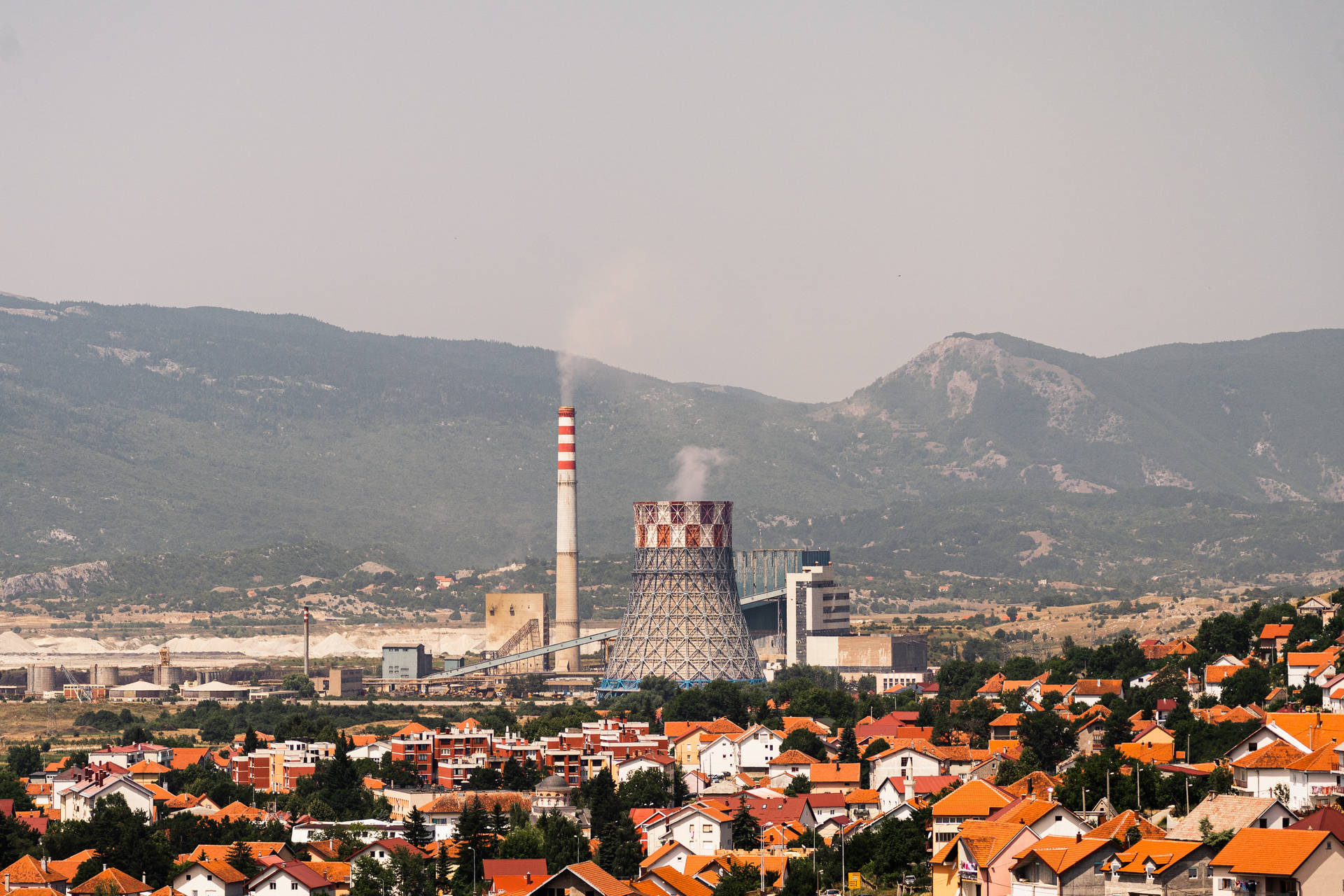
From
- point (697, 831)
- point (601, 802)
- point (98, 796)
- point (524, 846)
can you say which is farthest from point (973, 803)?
point (98, 796)

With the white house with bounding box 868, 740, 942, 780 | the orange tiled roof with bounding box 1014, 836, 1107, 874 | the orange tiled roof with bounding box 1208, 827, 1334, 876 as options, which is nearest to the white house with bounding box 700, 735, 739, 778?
the white house with bounding box 868, 740, 942, 780

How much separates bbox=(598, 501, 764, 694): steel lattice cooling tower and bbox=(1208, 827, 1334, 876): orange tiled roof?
400 feet

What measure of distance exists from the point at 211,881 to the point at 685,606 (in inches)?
3947

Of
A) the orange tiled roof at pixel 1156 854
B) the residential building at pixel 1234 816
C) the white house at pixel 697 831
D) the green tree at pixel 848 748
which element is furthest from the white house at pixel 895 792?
the orange tiled roof at pixel 1156 854

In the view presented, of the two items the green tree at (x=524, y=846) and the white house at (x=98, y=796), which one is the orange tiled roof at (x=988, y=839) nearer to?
the green tree at (x=524, y=846)

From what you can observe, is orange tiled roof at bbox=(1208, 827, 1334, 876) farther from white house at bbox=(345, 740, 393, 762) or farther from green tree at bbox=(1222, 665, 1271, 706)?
white house at bbox=(345, 740, 393, 762)

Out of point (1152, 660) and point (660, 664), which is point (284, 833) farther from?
point (660, 664)

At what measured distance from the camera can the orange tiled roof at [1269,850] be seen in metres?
61.4

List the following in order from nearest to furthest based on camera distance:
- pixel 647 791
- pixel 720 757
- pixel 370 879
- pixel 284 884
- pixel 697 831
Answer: pixel 370 879 < pixel 284 884 < pixel 697 831 < pixel 647 791 < pixel 720 757

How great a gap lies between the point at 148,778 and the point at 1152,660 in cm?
6047

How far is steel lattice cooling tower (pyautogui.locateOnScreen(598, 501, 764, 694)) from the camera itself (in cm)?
18675

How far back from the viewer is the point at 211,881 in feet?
294

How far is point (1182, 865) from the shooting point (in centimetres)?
6519

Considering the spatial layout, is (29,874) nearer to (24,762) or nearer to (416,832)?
(416,832)
